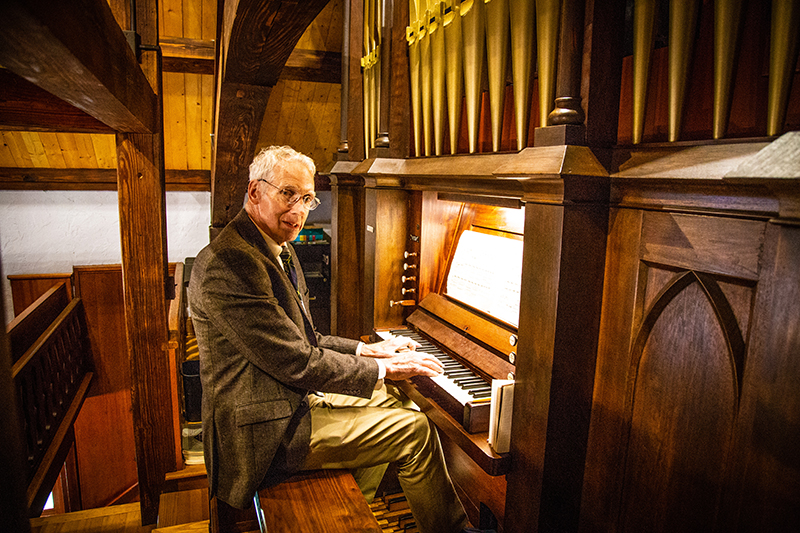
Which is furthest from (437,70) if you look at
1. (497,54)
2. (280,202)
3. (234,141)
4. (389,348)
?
(234,141)

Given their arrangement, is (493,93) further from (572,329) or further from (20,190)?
(20,190)

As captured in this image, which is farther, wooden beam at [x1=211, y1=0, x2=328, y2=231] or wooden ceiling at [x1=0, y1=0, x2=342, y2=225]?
wooden beam at [x1=211, y1=0, x2=328, y2=231]

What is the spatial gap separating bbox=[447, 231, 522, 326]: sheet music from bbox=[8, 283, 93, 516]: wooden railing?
228cm

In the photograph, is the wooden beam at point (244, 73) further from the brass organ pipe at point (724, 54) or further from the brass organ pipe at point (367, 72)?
the brass organ pipe at point (724, 54)

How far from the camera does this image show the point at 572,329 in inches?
70.3

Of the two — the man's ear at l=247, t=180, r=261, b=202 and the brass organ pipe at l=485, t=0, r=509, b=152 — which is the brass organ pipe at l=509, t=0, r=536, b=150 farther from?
the man's ear at l=247, t=180, r=261, b=202

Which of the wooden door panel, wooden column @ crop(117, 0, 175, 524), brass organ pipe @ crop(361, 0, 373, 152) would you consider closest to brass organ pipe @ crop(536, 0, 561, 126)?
the wooden door panel

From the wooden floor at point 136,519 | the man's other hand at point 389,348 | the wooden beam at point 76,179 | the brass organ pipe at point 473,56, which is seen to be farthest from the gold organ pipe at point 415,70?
the wooden beam at point 76,179

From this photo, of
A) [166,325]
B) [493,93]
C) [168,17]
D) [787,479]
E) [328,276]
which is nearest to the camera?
[787,479]

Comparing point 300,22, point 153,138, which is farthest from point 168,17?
point 300,22

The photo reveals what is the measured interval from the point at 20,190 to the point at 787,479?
6.70 metres

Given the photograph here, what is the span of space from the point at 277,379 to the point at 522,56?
1.57 metres

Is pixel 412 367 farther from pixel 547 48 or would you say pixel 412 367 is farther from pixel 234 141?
pixel 234 141

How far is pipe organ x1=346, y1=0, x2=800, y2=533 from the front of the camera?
1268 millimetres
